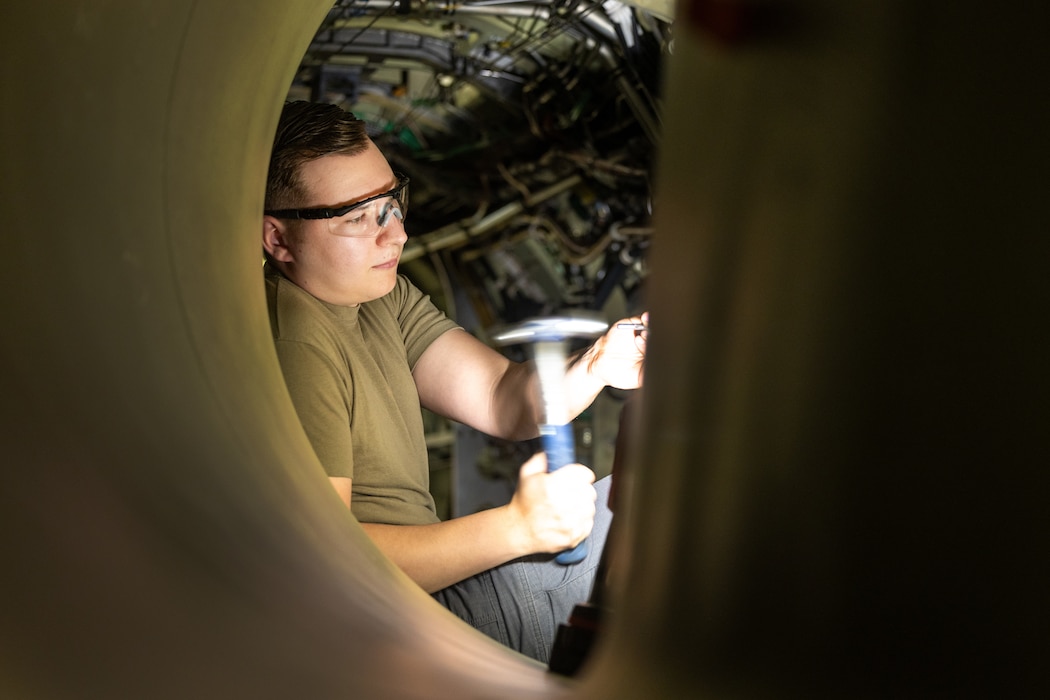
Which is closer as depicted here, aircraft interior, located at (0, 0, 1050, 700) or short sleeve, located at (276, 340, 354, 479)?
aircraft interior, located at (0, 0, 1050, 700)

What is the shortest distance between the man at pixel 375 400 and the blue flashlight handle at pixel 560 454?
0.01 metres

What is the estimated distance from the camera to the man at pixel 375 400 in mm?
693

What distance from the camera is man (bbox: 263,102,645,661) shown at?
0.69 m

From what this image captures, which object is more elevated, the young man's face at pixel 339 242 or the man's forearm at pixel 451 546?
the young man's face at pixel 339 242

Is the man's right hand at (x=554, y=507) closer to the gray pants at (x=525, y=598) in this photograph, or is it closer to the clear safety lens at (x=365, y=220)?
the gray pants at (x=525, y=598)

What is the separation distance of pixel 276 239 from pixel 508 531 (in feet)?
0.99

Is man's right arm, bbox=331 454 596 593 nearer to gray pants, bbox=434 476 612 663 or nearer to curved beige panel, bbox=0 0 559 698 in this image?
gray pants, bbox=434 476 612 663

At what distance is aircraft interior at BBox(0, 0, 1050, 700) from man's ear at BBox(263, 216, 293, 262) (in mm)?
203

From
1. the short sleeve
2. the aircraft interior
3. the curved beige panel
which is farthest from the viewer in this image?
the short sleeve

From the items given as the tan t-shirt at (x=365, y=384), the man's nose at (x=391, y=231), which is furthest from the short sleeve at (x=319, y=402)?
the man's nose at (x=391, y=231)

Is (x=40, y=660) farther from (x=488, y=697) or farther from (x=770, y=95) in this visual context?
(x=770, y=95)

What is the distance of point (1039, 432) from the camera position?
1.03 feet

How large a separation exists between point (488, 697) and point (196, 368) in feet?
0.71

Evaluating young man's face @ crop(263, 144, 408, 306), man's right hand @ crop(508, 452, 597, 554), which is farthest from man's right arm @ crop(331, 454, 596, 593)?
young man's face @ crop(263, 144, 408, 306)
